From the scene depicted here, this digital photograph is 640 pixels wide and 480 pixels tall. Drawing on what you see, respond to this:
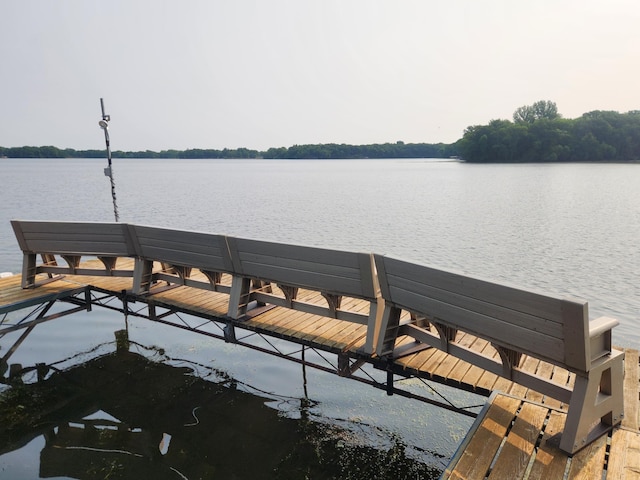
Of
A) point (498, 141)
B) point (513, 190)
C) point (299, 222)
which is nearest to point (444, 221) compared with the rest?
point (299, 222)

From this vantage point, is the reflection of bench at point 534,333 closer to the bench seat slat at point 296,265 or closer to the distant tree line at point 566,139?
the bench seat slat at point 296,265

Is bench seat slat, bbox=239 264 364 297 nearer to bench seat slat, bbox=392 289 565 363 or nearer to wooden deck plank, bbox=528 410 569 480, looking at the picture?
bench seat slat, bbox=392 289 565 363

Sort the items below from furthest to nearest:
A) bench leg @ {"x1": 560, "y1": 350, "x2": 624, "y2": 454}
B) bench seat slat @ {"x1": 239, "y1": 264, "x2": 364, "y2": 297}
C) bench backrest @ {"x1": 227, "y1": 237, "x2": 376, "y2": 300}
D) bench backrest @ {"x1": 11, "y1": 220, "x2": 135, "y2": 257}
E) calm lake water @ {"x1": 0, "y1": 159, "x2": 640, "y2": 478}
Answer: bench backrest @ {"x1": 11, "y1": 220, "x2": 135, "y2": 257} < calm lake water @ {"x1": 0, "y1": 159, "x2": 640, "y2": 478} < bench seat slat @ {"x1": 239, "y1": 264, "x2": 364, "y2": 297} < bench backrest @ {"x1": 227, "y1": 237, "x2": 376, "y2": 300} < bench leg @ {"x1": 560, "y1": 350, "x2": 624, "y2": 454}

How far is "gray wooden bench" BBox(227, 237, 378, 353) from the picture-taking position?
512 cm

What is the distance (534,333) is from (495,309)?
1.16 ft

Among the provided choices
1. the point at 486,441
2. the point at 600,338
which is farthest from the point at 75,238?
the point at 600,338

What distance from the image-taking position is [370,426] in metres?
6.45

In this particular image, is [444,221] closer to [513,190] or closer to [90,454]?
[513,190]

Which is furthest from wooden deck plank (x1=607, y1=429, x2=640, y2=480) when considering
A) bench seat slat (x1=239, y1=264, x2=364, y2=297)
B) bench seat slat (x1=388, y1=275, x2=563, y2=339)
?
bench seat slat (x1=239, y1=264, x2=364, y2=297)

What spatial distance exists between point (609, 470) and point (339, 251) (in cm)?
296

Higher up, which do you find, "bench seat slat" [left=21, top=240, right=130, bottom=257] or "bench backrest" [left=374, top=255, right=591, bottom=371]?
"bench backrest" [left=374, top=255, right=591, bottom=371]

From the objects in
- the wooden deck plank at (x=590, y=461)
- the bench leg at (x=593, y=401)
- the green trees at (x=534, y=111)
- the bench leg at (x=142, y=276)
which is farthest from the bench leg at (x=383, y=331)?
the green trees at (x=534, y=111)

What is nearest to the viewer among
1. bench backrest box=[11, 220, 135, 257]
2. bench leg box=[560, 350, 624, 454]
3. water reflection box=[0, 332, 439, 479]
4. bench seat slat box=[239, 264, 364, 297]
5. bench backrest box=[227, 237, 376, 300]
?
bench leg box=[560, 350, 624, 454]

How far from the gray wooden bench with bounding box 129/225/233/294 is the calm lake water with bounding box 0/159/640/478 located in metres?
1.94
